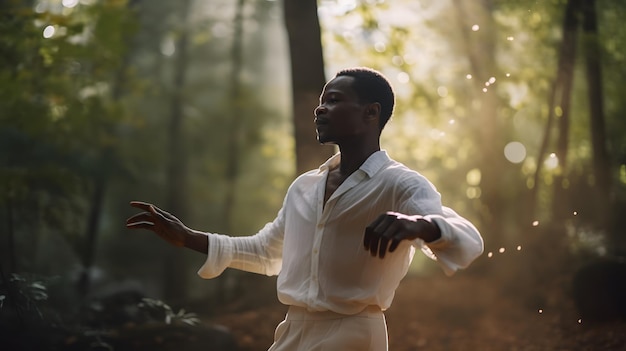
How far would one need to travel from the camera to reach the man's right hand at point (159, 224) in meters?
3.04

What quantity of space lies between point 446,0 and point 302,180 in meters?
8.34

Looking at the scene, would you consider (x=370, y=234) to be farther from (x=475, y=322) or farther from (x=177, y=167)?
(x=177, y=167)

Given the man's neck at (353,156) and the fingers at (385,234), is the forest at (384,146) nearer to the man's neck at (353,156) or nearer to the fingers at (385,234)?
the man's neck at (353,156)

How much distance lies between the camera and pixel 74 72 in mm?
10547

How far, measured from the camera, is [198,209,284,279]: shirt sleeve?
10.5ft

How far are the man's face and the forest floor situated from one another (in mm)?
3691

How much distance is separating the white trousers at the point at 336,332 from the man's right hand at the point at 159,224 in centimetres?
59

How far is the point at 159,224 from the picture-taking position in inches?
121

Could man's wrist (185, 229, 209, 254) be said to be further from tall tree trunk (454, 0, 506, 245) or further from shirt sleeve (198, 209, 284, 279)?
tall tree trunk (454, 0, 506, 245)

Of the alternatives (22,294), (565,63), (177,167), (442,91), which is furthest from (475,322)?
(177,167)

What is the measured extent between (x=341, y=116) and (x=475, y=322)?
6576mm

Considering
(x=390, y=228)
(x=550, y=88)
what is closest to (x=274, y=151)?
(x=550, y=88)

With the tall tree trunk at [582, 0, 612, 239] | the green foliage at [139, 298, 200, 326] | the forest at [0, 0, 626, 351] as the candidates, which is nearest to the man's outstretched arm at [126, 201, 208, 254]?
the forest at [0, 0, 626, 351]

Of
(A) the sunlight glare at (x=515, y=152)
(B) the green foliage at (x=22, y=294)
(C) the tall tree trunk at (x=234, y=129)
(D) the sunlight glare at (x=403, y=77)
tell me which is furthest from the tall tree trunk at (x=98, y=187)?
(A) the sunlight glare at (x=515, y=152)
